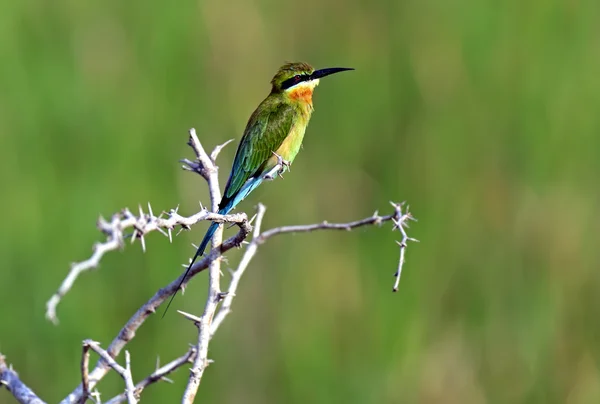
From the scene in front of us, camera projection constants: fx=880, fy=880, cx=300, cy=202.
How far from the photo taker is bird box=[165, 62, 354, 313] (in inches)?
95.3

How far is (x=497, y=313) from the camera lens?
9.48 feet

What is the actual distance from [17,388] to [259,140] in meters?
1.30

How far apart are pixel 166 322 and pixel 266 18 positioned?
43.6 inches

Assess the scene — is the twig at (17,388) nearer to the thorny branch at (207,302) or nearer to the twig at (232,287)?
the thorny branch at (207,302)

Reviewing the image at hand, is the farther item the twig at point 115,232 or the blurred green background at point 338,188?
the blurred green background at point 338,188

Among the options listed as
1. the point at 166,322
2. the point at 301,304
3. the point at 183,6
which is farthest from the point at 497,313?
the point at 183,6

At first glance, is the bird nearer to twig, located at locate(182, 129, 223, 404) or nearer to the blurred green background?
the blurred green background

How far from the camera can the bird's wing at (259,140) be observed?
245cm

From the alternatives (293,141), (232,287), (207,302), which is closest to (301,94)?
(293,141)

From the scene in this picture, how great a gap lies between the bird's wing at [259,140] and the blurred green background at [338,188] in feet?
0.87

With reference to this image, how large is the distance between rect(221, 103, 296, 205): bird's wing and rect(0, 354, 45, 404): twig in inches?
40.6

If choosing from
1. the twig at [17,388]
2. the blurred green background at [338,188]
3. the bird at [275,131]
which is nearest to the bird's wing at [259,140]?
the bird at [275,131]

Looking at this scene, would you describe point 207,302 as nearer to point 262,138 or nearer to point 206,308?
point 206,308

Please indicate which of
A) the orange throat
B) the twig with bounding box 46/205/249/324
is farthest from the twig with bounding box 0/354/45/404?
the orange throat
